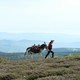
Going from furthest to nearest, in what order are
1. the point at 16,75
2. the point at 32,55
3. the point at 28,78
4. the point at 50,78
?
the point at 32,55 → the point at 16,75 → the point at 28,78 → the point at 50,78

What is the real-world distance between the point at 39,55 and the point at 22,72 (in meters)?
26.0

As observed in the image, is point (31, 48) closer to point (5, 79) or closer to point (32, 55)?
point (32, 55)

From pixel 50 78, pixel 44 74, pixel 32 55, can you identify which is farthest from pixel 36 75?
pixel 32 55

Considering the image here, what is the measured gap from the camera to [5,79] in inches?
867

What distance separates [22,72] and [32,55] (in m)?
30.3

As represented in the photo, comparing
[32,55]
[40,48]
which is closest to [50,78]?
[40,48]

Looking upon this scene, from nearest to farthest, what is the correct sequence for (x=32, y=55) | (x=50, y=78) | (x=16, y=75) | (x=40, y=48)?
(x=50, y=78), (x=16, y=75), (x=40, y=48), (x=32, y=55)

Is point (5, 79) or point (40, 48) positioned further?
point (40, 48)

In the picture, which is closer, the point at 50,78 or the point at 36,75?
the point at 50,78

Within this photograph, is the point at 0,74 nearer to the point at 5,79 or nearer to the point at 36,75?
the point at 5,79

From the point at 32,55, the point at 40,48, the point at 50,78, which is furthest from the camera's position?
the point at 32,55

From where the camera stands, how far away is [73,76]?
65.2ft

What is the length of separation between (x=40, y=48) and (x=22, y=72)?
25888 mm

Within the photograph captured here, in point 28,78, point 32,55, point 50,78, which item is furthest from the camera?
point 32,55
